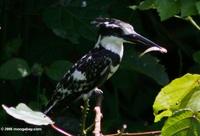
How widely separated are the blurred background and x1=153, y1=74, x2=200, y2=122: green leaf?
124cm

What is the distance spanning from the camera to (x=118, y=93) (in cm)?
298

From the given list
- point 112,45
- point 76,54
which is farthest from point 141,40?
point 76,54

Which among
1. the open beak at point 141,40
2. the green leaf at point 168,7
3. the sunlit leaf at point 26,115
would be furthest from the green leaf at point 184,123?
the green leaf at point 168,7

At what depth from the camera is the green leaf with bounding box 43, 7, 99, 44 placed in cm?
253

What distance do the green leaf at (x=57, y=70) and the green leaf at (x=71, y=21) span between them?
194 mm

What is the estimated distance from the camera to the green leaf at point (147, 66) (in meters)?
2.55

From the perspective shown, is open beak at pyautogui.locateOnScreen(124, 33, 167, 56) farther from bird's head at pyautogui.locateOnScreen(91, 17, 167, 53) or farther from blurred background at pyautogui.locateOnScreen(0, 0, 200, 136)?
blurred background at pyautogui.locateOnScreen(0, 0, 200, 136)

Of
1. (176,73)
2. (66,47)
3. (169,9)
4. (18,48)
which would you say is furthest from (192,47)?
(169,9)

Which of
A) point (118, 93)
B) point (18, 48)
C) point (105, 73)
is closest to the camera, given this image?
point (105, 73)

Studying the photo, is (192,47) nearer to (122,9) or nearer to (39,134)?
(122,9)

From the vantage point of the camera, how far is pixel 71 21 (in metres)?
2.57

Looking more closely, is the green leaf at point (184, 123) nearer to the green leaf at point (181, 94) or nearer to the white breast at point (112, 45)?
the green leaf at point (181, 94)

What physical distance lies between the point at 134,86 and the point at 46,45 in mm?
448

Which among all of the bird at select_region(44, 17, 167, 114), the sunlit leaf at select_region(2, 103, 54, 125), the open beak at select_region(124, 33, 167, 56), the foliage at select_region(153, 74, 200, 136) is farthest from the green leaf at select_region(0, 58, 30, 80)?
the foliage at select_region(153, 74, 200, 136)
